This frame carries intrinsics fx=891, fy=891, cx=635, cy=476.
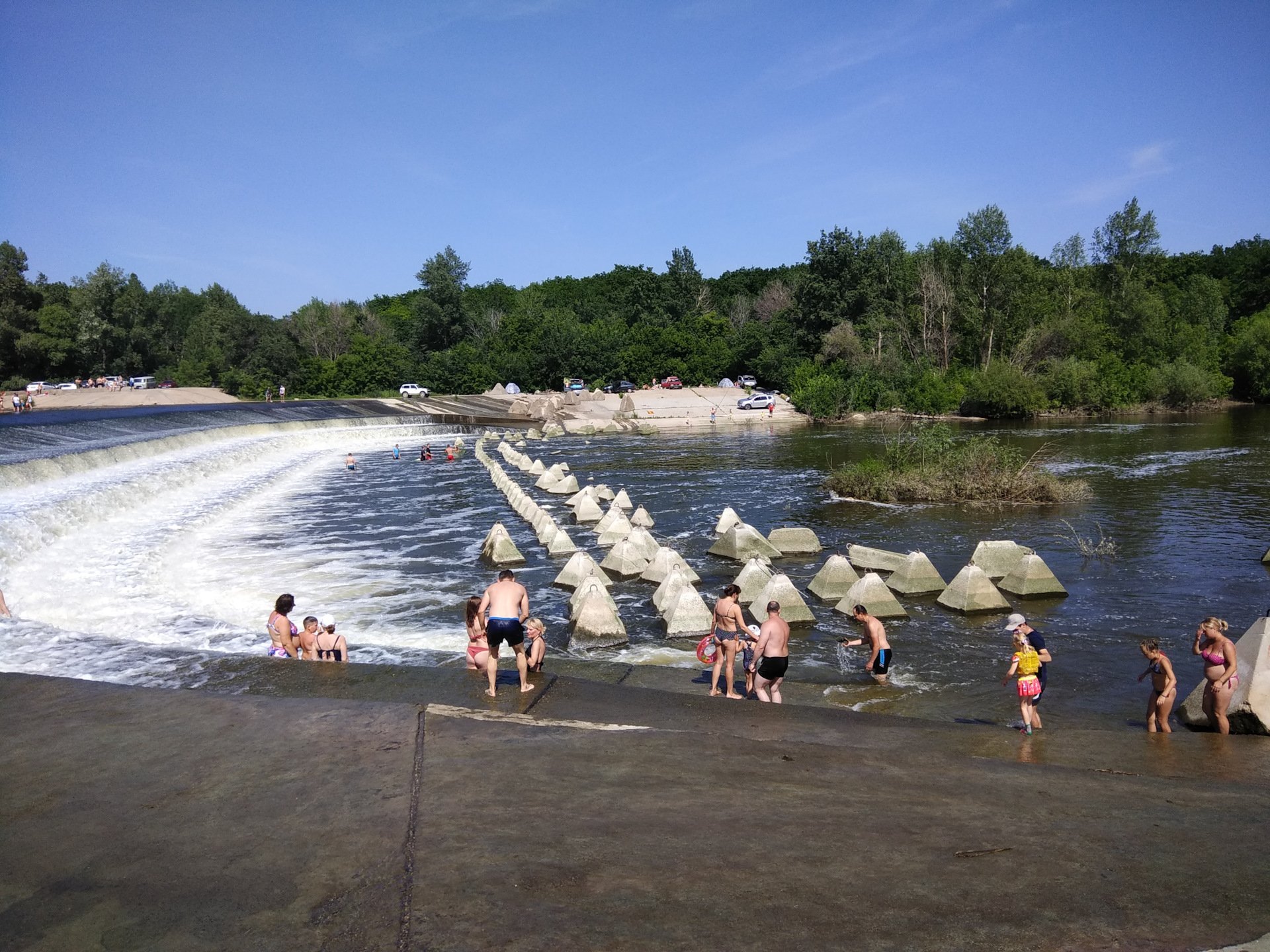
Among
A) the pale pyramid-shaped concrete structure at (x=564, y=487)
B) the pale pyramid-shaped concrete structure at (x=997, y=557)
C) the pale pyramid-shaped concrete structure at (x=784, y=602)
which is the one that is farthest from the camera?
the pale pyramid-shaped concrete structure at (x=564, y=487)

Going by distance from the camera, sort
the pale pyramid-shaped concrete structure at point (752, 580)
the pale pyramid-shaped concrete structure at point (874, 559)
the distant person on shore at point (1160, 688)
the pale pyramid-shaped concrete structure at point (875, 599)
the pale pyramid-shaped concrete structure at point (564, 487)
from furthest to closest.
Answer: the pale pyramid-shaped concrete structure at point (564, 487) → the pale pyramid-shaped concrete structure at point (874, 559) → the pale pyramid-shaped concrete structure at point (752, 580) → the pale pyramid-shaped concrete structure at point (875, 599) → the distant person on shore at point (1160, 688)

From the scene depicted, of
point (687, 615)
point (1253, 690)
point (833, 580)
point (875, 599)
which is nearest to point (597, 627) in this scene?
point (687, 615)

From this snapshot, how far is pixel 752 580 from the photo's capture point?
49.8 ft


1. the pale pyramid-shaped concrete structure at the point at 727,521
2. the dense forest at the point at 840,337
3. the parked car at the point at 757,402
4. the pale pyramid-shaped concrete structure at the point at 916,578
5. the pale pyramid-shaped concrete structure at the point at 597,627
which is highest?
the dense forest at the point at 840,337

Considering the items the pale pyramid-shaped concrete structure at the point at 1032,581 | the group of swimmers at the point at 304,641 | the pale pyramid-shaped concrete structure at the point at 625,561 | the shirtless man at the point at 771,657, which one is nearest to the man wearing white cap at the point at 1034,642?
the shirtless man at the point at 771,657

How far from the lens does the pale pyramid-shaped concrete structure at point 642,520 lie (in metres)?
22.9

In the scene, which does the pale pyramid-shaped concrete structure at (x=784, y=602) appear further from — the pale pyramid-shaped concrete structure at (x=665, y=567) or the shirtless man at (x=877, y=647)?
the shirtless man at (x=877, y=647)

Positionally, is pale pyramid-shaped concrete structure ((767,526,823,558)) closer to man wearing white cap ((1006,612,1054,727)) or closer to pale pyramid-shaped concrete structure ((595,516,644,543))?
pale pyramid-shaped concrete structure ((595,516,644,543))

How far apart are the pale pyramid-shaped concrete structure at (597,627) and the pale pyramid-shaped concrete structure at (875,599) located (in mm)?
3862

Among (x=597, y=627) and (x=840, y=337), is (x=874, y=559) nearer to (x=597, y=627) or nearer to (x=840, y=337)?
(x=597, y=627)

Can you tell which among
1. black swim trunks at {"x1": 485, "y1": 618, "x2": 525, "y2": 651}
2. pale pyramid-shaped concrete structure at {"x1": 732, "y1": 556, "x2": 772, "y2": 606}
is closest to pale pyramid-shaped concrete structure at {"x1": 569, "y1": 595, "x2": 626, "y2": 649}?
pale pyramid-shaped concrete structure at {"x1": 732, "y1": 556, "x2": 772, "y2": 606}

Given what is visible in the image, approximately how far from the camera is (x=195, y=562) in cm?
1886

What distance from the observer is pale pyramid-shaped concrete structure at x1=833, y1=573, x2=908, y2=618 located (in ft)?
46.9

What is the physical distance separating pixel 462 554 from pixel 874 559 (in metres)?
9.01
